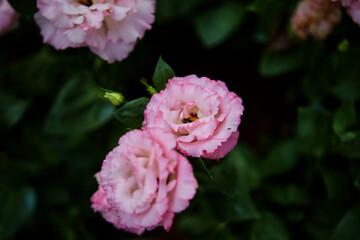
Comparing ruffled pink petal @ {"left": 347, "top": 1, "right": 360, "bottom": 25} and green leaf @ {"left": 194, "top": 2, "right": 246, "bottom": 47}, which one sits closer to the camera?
ruffled pink petal @ {"left": 347, "top": 1, "right": 360, "bottom": 25}

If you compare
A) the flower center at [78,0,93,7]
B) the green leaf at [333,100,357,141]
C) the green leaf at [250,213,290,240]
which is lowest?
the green leaf at [250,213,290,240]

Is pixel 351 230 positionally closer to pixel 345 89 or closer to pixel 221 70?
pixel 345 89

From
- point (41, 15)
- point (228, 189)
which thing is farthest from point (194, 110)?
point (41, 15)

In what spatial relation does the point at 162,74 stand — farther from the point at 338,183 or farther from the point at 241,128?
the point at 241,128

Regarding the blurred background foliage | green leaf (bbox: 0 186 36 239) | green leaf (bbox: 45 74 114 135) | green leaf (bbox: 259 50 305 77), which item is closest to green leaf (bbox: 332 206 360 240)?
the blurred background foliage

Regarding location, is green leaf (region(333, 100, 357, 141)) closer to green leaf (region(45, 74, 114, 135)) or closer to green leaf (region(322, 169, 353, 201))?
green leaf (region(322, 169, 353, 201))

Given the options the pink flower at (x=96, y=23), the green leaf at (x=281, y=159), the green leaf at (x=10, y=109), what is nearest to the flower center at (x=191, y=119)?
the pink flower at (x=96, y=23)
